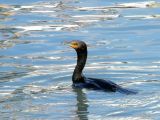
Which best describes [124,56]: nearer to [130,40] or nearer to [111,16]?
[130,40]

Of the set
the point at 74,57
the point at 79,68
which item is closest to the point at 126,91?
the point at 79,68

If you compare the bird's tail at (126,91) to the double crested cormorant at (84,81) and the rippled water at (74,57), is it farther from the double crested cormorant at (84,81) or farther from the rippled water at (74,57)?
the rippled water at (74,57)

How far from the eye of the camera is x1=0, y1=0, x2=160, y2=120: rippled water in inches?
519

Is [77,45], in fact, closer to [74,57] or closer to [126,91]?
[126,91]

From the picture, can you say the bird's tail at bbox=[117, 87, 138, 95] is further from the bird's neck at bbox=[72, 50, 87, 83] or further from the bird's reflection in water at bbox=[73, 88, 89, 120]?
the bird's neck at bbox=[72, 50, 87, 83]

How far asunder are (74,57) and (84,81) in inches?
96.8

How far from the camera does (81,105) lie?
13.4 meters

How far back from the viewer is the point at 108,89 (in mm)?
14016

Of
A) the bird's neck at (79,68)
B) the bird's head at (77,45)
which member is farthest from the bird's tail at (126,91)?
the bird's head at (77,45)

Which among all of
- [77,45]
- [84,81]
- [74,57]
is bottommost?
[74,57]

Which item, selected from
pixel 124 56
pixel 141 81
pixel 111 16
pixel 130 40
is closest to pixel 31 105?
pixel 141 81

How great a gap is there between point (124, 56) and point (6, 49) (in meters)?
2.35

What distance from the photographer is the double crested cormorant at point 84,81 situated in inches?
552

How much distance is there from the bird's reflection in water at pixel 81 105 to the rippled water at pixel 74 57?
1 cm
